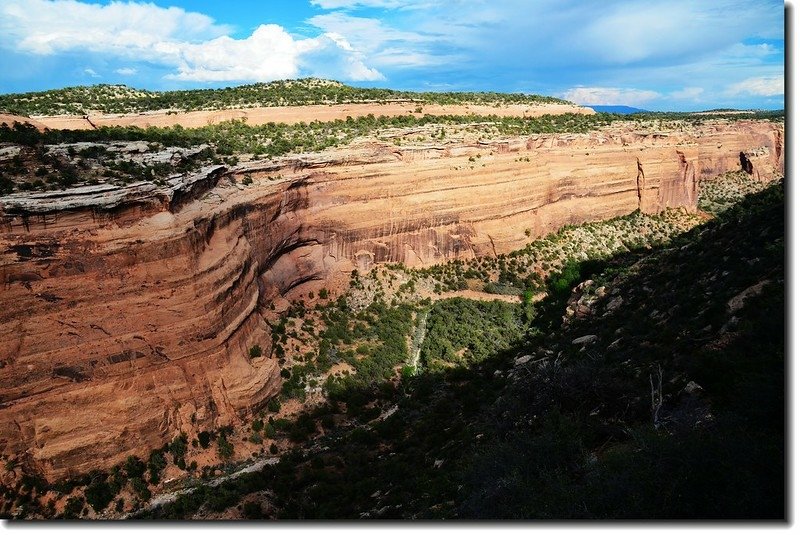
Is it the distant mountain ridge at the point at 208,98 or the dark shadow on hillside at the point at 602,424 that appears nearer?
the dark shadow on hillside at the point at 602,424

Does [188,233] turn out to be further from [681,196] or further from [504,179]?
[681,196]

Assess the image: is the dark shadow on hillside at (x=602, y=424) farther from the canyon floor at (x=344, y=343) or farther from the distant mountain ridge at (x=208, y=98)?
the distant mountain ridge at (x=208, y=98)

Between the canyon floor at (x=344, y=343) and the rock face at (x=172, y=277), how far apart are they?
8 cm

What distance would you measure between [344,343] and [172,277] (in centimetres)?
1010

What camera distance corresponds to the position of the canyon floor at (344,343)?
32.2ft

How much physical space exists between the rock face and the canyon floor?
0.25 feet

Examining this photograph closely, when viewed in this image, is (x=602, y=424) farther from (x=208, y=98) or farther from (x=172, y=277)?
(x=208, y=98)

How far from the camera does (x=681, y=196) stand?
44750mm

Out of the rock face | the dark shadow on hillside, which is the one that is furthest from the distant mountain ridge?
the dark shadow on hillside

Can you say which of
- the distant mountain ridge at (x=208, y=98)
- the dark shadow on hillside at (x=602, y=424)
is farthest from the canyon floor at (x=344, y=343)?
the distant mountain ridge at (x=208, y=98)

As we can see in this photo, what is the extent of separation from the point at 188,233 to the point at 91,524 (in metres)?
11.3

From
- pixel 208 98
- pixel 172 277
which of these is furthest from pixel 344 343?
pixel 208 98

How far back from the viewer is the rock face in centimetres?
1391

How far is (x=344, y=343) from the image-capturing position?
79.4 ft
